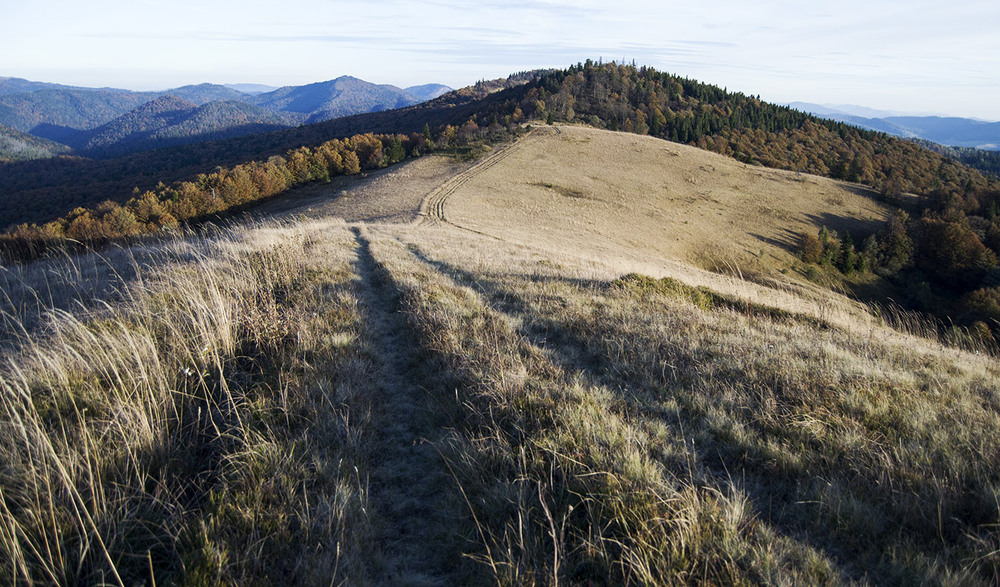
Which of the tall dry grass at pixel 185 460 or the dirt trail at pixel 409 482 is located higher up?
the tall dry grass at pixel 185 460

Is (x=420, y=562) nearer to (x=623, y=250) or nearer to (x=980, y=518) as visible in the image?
(x=980, y=518)

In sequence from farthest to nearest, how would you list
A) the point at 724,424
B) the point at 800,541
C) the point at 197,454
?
1. the point at 724,424
2. the point at 197,454
3. the point at 800,541

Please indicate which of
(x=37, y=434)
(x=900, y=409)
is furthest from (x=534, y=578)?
(x=900, y=409)

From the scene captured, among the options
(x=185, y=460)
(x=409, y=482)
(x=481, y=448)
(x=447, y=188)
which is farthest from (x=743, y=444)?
(x=447, y=188)

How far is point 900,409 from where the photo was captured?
4.07 m

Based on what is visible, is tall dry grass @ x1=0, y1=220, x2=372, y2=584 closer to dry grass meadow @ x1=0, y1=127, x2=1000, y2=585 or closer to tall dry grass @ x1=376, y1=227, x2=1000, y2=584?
dry grass meadow @ x1=0, y1=127, x2=1000, y2=585

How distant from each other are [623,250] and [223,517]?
28879mm

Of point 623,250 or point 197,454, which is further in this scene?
point 623,250

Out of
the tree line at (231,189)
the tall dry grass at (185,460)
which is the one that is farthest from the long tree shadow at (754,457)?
the tree line at (231,189)

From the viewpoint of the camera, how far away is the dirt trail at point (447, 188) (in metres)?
29.7

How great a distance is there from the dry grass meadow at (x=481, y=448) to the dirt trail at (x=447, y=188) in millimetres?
22850

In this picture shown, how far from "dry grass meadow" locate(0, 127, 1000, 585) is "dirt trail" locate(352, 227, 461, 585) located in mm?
20

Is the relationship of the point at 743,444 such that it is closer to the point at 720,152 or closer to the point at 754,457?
the point at 754,457

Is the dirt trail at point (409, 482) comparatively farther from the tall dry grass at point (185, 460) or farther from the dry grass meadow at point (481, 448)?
the tall dry grass at point (185, 460)
